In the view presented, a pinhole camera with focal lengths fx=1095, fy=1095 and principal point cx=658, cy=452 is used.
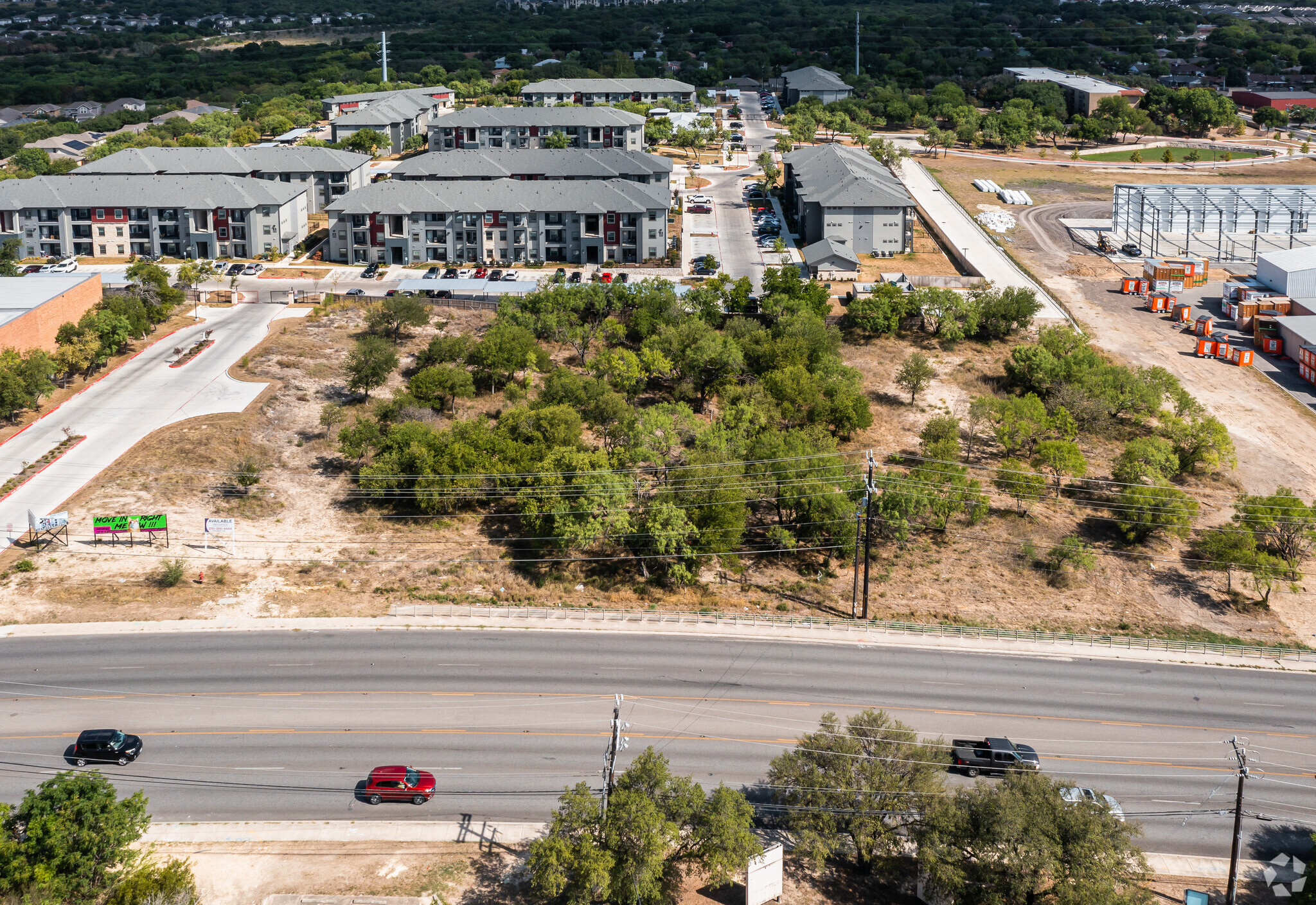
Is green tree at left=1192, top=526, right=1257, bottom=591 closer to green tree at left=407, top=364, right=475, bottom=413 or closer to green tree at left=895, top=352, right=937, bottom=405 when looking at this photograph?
green tree at left=895, top=352, right=937, bottom=405

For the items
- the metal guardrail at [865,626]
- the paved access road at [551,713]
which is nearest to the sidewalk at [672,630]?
the metal guardrail at [865,626]

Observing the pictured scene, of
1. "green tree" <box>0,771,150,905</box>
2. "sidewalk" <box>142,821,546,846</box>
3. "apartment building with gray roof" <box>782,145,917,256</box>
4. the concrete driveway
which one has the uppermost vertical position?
"apartment building with gray roof" <box>782,145,917,256</box>

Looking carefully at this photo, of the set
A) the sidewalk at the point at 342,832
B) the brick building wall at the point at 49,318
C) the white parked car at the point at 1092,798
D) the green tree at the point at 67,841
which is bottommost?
the sidewalk at the point at 342,832

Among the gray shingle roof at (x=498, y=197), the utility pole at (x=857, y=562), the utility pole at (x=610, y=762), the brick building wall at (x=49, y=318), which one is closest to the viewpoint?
the utility pole at (x=610, y=762)

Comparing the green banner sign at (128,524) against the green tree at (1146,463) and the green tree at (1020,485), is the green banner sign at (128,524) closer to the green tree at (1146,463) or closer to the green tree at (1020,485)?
the green tree at (1020,485)

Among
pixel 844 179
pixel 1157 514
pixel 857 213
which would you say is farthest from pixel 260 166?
pixel 1157 514

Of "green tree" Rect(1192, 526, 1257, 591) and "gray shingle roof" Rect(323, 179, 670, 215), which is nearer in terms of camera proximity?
"green tree" Rect(1192, 526, 1257, 591)

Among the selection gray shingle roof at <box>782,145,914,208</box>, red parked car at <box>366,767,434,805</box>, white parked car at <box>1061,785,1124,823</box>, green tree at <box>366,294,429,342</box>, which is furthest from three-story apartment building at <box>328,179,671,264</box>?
white parked car at <box>1061,785,1124,823</box>
